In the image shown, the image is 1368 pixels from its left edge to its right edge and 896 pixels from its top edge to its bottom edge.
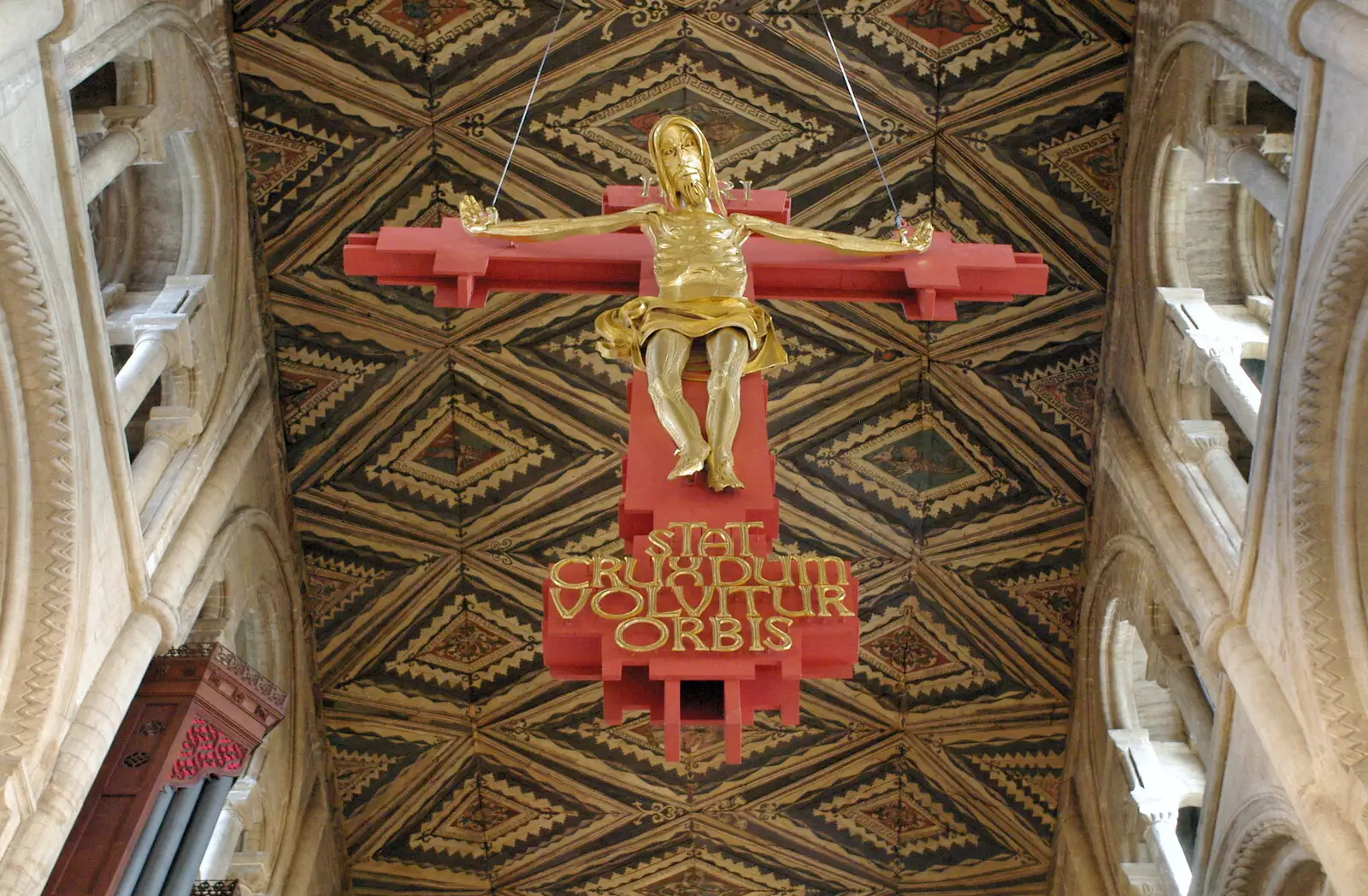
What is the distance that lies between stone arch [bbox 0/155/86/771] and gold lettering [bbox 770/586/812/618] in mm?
2787

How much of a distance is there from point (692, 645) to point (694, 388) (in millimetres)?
1170

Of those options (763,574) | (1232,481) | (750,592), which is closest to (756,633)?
(750,592)

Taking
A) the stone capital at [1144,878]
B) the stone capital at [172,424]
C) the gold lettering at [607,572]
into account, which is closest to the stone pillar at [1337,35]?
the gold lettering at [607,572]

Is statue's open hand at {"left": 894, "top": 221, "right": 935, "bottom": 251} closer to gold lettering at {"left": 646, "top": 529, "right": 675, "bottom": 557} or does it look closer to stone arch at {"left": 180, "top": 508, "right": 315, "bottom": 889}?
gold lettering at {"left": 646, "top": 529, "right": 675, "bottom": 557}

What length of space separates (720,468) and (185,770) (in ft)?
8.03

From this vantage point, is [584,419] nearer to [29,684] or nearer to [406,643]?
[406,643]

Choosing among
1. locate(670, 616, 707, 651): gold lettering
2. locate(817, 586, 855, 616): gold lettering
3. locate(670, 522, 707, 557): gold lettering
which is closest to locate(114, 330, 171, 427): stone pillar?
locate(670, 522, 707, 557): gold lettering

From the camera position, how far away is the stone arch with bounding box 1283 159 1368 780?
7492 millimetres

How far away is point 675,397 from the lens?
702 centimetres

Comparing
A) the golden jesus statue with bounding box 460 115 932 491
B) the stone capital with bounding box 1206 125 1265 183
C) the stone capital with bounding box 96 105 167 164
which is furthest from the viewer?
the stone capital with bounding box 96 105 167 164

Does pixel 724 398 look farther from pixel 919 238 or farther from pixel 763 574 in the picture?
pixel 919 238

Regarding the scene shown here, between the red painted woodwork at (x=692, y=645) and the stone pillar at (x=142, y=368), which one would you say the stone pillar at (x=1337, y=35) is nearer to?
the red painted woodwork at (x=692, y=645)

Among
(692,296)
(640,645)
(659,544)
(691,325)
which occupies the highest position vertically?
(692,296)

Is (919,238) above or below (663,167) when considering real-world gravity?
below
